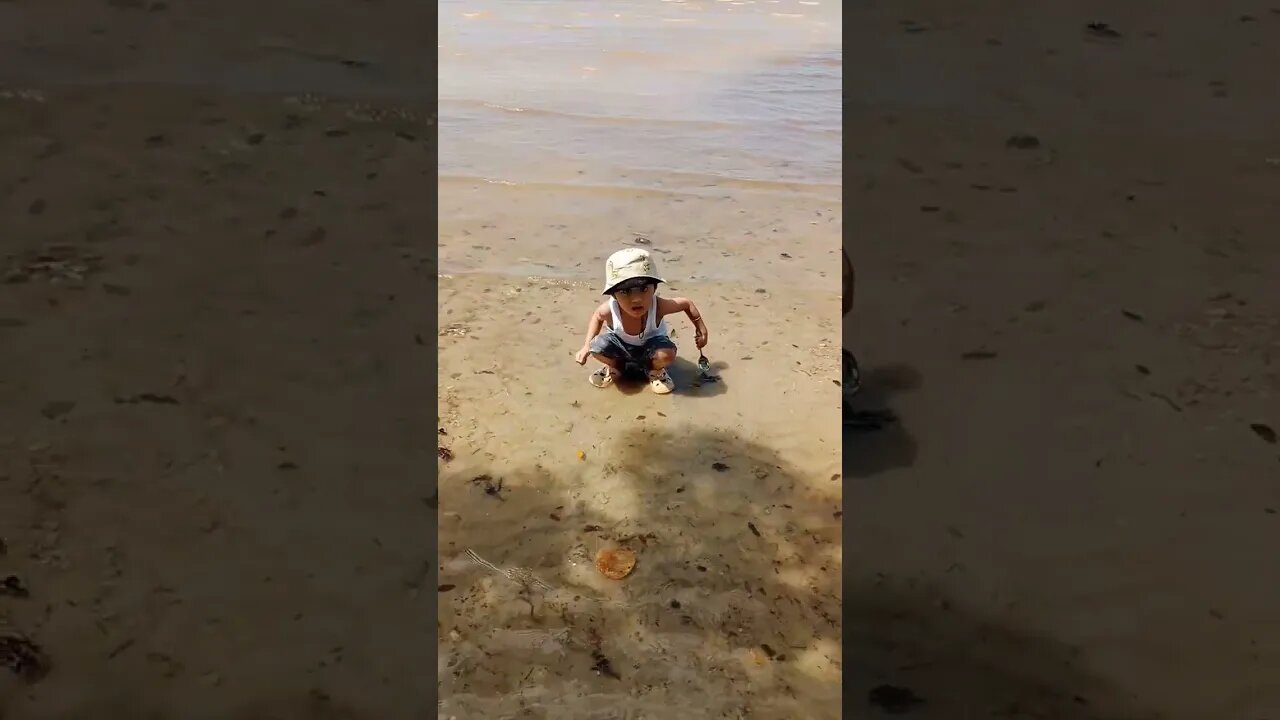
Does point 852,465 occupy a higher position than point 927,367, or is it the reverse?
point 927,367

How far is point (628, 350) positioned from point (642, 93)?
4125mm

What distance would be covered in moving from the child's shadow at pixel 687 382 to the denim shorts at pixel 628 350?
45 millimetres

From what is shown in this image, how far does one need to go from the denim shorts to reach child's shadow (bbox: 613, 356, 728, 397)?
5 centimetres

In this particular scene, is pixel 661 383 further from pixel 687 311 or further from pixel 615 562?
pixel 615 562

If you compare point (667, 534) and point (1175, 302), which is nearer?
point (1175, 302)

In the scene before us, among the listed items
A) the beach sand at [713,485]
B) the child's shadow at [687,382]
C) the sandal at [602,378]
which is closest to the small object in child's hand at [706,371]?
the child's shadow at [687,382]

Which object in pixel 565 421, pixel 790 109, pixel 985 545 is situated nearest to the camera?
pixel 985 545
